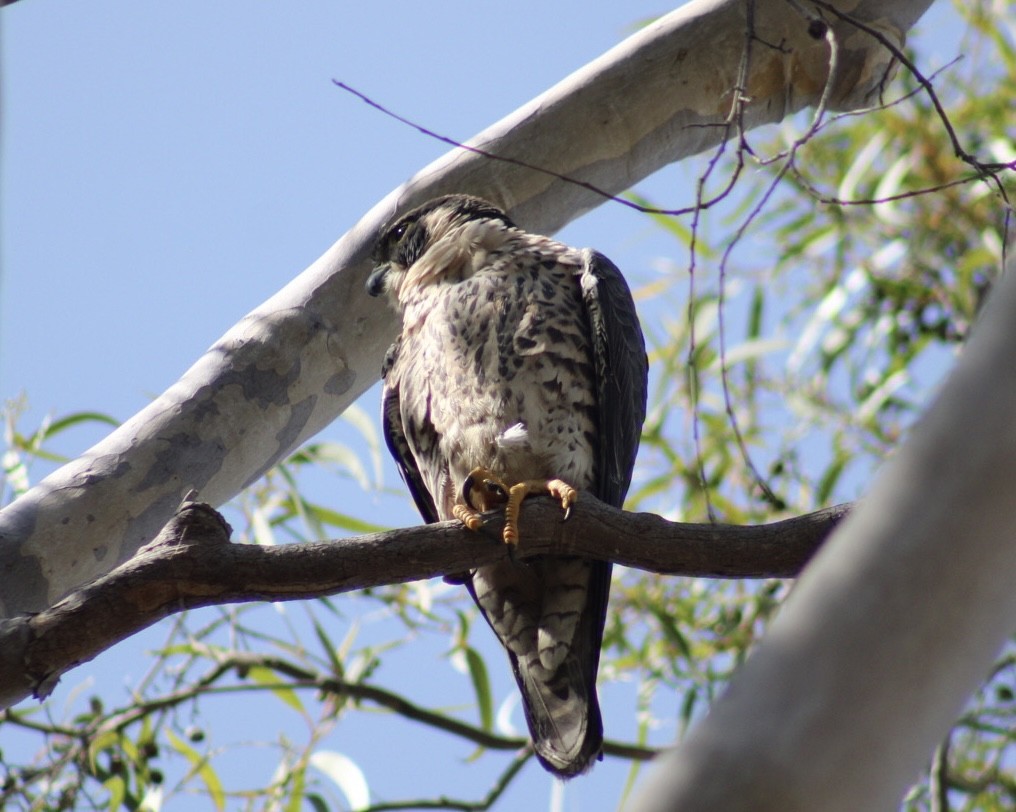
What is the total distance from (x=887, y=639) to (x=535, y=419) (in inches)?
72.5

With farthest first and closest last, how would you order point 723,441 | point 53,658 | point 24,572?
point 723,441 → point 24,572 → point 53,658

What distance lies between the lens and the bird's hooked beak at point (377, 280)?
10.1ft

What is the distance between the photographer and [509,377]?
2742 millimetres

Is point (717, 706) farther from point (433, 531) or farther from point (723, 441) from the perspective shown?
point (723, 441)

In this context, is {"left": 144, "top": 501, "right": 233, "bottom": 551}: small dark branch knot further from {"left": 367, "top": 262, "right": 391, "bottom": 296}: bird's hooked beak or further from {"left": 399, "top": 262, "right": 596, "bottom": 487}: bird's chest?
{"left": 367, "top": 262, "right": 391, "bottom": 296}: bird's hooked beak

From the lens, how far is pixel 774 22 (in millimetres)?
3197

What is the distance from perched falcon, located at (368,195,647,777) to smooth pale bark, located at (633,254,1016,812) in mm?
1547

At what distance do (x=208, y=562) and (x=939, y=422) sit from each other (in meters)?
1.38

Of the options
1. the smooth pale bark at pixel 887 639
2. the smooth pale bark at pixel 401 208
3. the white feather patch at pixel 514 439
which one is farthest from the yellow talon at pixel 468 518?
the smooth pale bark at pixel 887 639

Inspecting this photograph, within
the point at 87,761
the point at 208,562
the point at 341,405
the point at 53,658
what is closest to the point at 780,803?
the point at 208,562

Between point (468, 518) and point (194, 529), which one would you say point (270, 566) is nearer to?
point (194, 529)

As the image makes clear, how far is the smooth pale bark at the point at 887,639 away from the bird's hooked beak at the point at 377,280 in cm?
230

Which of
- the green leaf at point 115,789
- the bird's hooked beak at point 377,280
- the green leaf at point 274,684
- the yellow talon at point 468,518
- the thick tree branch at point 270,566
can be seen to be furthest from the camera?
the green leaf at point 274,684

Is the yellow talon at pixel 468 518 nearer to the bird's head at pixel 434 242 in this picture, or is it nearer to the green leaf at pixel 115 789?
the bird's head at pixel 434 242
